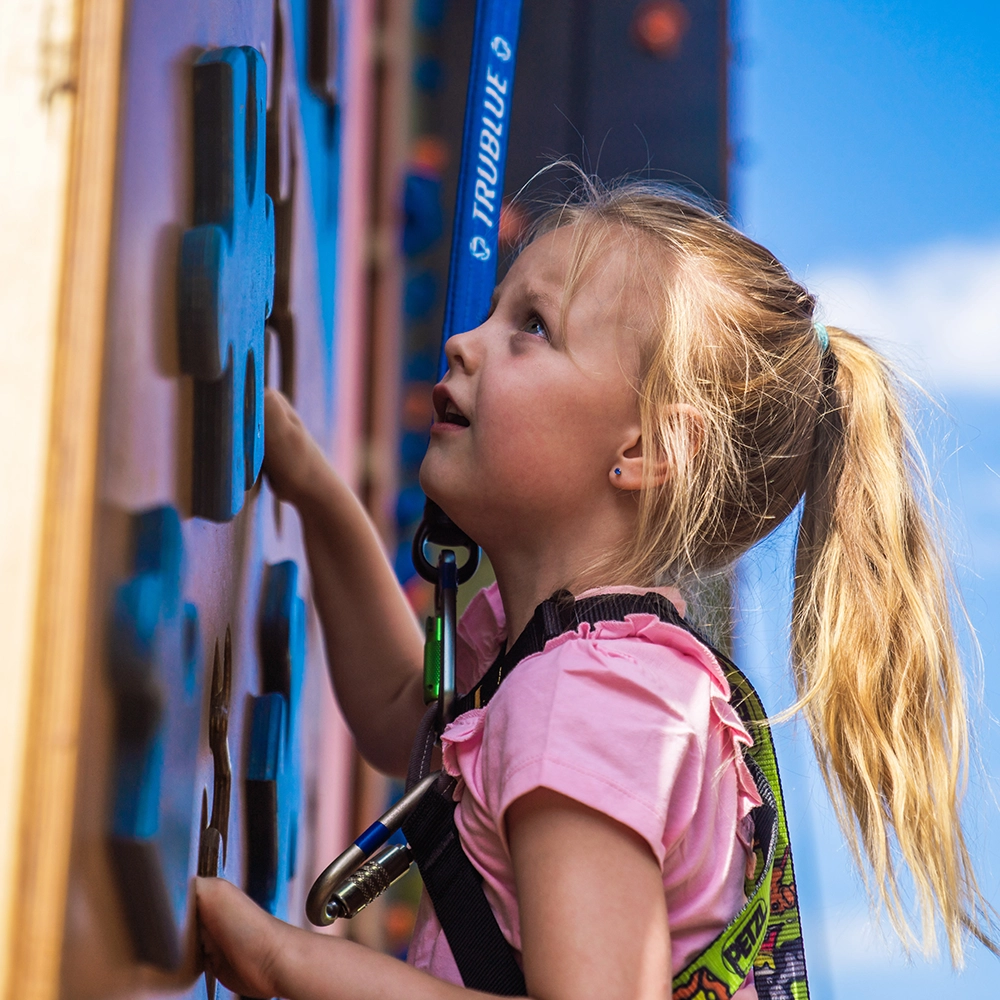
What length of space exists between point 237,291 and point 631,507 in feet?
1.54

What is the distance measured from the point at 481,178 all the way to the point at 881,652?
0.56 metres

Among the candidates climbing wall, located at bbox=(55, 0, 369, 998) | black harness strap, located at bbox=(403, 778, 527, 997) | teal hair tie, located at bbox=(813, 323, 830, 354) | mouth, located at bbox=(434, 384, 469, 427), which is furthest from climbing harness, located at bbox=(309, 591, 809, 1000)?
teal hair tie, located at bbox=(813, 323, 830, 354)

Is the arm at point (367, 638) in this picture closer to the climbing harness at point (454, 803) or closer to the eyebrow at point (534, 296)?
the climbing harness at point (454, 803)

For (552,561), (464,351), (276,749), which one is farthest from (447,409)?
(276,749)

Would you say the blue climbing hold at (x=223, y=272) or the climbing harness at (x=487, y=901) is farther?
the climbing harness at (x=487, y=901)

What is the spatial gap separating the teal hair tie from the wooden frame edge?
85 centimetres

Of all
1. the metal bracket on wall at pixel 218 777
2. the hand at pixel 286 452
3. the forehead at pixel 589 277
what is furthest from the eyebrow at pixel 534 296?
the metal bracket on wall at pixel 218 777

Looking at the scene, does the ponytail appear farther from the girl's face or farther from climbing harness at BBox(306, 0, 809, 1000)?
the girl's face

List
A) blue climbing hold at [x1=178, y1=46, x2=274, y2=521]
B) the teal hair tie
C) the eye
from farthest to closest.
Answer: the teal hair tie → the eye → blue climbing hold at [x1=178, y1=46, x2=274, y2=521]

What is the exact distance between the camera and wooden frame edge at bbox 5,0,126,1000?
0.34 metres

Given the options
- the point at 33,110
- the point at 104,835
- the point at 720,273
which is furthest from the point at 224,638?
the point at 720,273

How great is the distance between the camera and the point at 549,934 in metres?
0.66

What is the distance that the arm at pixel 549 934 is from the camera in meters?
0.66

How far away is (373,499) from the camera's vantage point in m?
1.98
